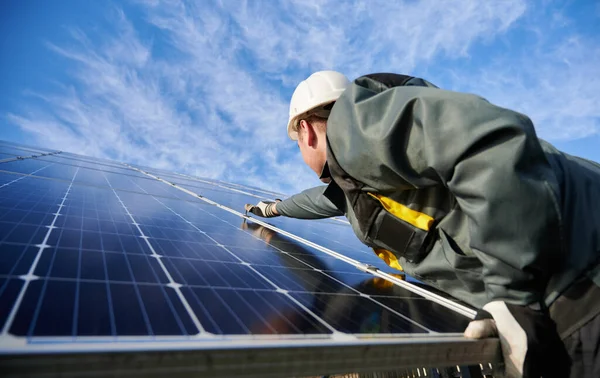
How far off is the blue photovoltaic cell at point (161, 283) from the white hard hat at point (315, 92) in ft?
5.09

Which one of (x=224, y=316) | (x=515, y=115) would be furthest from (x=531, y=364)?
(x=224, y=316)

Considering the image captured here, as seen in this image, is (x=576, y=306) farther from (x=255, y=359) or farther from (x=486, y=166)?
(x=255, y=359)

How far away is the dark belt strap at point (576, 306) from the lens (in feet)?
5.67

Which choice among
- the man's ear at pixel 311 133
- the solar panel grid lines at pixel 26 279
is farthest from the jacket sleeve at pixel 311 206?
the solar panel grid lines at pixel 26 279

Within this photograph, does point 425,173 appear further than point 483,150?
Yes

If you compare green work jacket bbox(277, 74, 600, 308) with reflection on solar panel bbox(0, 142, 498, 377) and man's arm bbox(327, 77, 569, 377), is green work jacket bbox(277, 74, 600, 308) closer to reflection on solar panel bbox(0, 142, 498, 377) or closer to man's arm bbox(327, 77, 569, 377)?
man's arm bbox(327, 77, 569, 377)

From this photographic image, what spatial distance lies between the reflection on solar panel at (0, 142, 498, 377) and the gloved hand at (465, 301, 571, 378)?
87 mm

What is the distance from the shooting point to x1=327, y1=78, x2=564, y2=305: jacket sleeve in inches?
64.7

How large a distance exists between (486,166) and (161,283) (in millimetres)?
1875

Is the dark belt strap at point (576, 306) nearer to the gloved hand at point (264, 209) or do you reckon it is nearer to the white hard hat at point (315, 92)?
the white hard hat at point (315, 92)

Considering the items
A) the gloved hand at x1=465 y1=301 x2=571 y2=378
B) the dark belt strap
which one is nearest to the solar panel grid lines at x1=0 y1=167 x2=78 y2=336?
the gloved hand at x1=465 y1=301 x2=571 y2=378

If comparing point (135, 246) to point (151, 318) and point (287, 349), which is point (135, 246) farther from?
point (287, 349)

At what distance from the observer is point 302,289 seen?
7.52 ft

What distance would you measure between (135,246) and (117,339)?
1493 mm
